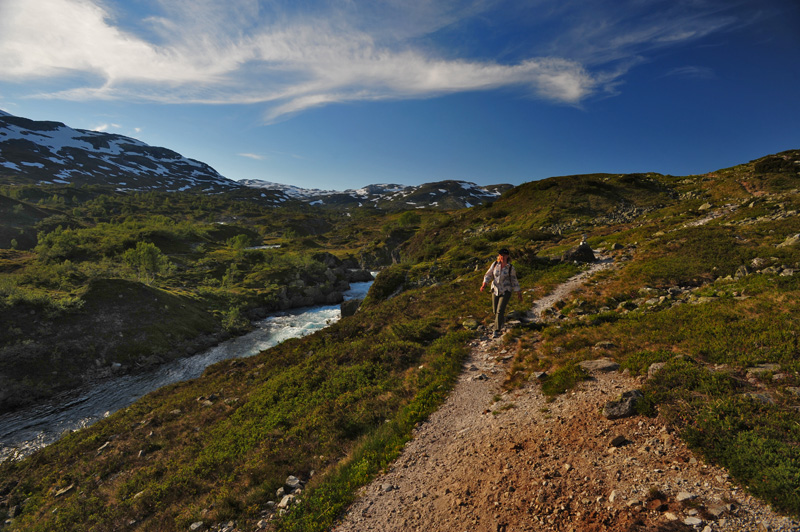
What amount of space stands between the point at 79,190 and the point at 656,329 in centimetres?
27063

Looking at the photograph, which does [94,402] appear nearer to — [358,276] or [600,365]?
[600,365]

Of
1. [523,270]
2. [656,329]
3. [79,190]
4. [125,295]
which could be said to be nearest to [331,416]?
[656,329]

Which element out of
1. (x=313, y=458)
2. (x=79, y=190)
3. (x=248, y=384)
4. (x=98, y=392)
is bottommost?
(x=98, y=392)

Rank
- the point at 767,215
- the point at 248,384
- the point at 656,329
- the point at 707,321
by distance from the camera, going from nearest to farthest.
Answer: the point at 707,321 < the point at 656,329 < the point at 248,384 < the point at 767,215

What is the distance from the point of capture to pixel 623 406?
8016 mm

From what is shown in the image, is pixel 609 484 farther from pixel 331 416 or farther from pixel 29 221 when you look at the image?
pixel 29 221

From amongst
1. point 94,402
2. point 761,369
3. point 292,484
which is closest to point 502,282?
point 761,369

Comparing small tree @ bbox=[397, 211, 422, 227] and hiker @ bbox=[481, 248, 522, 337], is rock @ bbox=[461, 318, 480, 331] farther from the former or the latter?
small tree @ bbox=[397, 211, 422, 227]

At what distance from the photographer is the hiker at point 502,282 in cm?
1521

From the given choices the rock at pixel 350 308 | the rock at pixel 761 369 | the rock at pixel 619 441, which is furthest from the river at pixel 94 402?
the rock at pixel 761 369

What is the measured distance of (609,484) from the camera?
623 centimetres

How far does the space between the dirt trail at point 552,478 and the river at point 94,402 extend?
1117 inches

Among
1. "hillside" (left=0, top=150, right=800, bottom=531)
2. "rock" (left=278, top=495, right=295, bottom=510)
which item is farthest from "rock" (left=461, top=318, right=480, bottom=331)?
"rock" (left=278, top=495, right=295, bottom=510)

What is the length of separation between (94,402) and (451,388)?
111 feet
